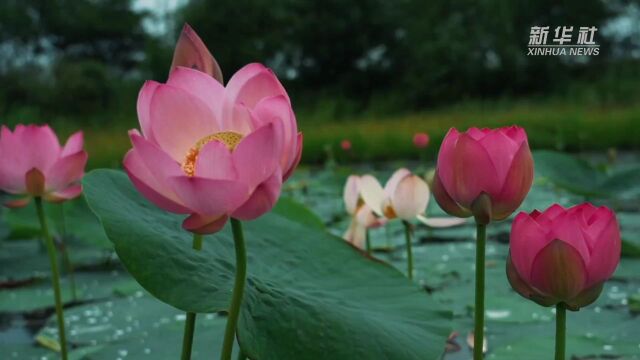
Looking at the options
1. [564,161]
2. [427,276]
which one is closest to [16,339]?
[427,276]

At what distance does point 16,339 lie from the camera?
105 cm

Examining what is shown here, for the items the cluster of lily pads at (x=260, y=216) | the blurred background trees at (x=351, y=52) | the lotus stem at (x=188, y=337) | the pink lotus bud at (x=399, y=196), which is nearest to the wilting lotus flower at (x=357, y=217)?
the pink lotus bud at (x=399, y=196)

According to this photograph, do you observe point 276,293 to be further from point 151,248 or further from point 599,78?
point 599,78

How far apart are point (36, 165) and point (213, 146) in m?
0.49

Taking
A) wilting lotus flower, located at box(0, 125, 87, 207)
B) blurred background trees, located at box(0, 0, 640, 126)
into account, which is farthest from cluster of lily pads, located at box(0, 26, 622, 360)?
blurred background trees, located at box(0, 0, 640, 126)

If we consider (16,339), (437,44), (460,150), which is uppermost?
(437,44)

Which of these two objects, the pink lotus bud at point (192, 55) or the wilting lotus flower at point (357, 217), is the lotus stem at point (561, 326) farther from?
the wilting lotus flower at point (357, 217)

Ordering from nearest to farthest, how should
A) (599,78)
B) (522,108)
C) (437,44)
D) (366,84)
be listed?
(522,108) < (599,78) < (437,44) < (366,84)

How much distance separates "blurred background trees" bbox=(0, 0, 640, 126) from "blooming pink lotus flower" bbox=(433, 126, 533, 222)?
7.68 metres

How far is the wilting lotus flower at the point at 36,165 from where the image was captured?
0.72m

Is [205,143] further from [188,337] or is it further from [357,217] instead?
[357,217]

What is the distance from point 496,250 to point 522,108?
6136 mm

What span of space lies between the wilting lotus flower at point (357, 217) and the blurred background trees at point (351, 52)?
23.6ft

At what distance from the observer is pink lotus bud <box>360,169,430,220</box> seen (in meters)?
0.81
